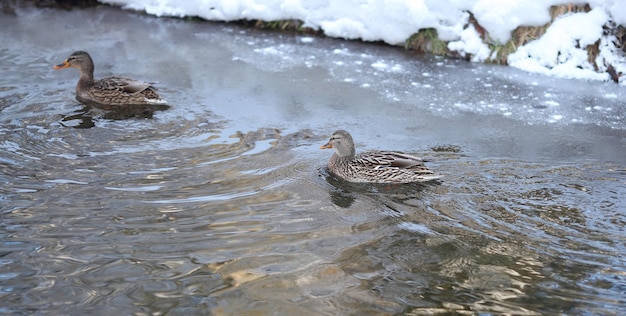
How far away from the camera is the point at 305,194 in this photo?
6.11 metres

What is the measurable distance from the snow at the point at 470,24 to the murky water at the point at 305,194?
420mm

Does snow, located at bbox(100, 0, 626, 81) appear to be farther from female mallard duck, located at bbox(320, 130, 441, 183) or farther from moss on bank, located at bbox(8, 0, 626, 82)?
female mallard duck, located at bbox(320, 130, 441, 183)

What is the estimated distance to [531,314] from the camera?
423 cm

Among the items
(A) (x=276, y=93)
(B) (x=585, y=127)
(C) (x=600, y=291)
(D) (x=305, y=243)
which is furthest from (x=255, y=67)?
(C) (x=600, y=291)

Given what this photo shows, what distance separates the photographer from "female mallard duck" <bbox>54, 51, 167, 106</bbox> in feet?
27.6

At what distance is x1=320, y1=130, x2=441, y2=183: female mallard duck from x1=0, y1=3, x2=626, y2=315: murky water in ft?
0.41

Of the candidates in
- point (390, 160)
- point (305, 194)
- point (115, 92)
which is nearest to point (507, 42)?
point (390, 160)

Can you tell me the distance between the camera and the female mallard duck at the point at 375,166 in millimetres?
6355

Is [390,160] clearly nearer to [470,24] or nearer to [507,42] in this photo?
[507,42]

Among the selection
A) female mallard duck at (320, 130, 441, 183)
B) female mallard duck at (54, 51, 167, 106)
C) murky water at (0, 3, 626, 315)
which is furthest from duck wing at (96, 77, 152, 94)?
female mallard duck at (320, 130, 441, 183)

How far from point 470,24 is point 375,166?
4732mm

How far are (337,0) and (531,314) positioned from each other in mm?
7996

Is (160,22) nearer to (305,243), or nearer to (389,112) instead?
(389,112)

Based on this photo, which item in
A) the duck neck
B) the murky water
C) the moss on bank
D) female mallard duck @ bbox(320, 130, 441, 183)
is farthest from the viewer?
the moss on bank
